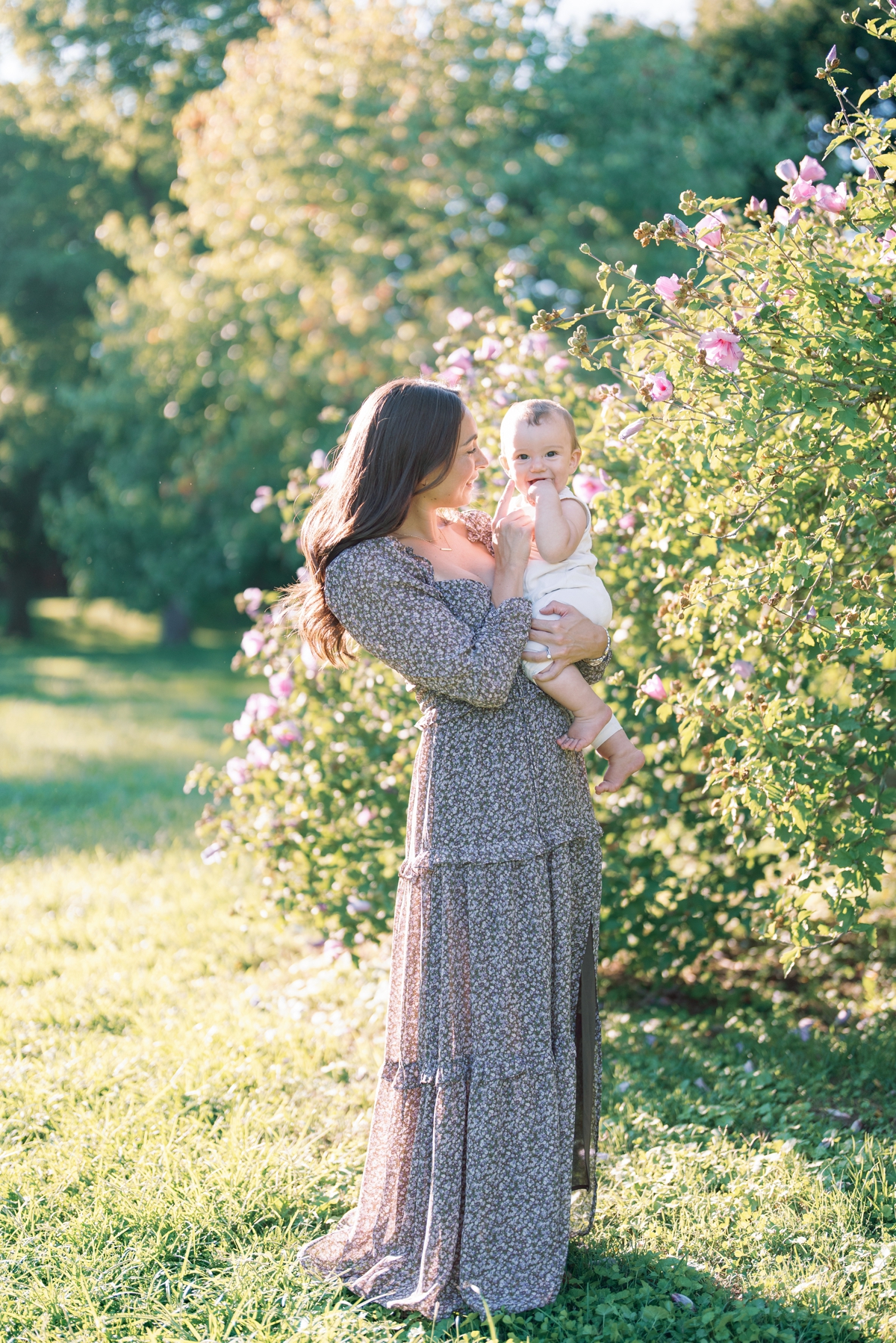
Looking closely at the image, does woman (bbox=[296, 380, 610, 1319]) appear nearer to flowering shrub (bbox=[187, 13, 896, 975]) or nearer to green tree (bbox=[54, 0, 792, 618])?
flowering shrub (bbox=[187, 13, 896, 975])

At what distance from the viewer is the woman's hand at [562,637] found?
2525mm

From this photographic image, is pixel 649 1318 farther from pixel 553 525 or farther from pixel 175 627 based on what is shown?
pixel 175 627

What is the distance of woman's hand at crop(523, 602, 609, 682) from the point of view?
2.53m

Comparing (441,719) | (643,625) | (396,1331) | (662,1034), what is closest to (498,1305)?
(396,1331)

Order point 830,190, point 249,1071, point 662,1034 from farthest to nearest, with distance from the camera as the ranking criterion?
point 662,1034
point 249,1071
point 830,190

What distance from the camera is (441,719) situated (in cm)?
259

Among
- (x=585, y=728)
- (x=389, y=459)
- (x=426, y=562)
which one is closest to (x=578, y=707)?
(x=585, y=728)

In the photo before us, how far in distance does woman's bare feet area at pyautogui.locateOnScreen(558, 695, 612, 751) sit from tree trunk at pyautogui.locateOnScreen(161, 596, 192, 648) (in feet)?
70.9

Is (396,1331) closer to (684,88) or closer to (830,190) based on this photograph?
(830,190)

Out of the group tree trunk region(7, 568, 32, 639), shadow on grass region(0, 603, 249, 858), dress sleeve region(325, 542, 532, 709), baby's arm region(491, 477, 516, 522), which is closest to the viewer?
dress sleeve region(325, 542, 532, 709)

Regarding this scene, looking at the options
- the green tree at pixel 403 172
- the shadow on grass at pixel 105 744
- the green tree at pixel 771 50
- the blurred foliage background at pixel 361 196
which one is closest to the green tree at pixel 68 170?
the blurred foliage background at pixel 361 196

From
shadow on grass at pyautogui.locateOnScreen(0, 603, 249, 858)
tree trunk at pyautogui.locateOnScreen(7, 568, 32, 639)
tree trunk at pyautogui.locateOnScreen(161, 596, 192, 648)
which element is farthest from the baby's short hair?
tree trunk at pyautogui.locateOnScreen(7, 568, 32, 639)

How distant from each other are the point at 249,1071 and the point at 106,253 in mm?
21442

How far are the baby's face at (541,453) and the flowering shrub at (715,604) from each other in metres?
0.16
